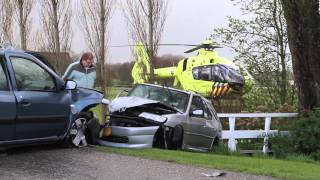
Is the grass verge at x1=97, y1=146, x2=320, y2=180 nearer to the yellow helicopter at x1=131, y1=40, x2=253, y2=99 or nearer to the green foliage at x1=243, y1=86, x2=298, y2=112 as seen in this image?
the green foliage at x1=243, y1=86, x2=298, y2=112

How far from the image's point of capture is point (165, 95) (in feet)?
44.3

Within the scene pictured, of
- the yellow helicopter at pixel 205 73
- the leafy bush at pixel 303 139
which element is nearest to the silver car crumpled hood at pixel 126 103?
the leafy bush at pixel 303 139

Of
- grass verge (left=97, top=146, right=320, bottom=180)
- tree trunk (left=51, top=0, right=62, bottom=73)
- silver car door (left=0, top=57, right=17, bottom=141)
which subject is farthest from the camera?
tree trunk (left=51, top=0, right=62, bottom=73)

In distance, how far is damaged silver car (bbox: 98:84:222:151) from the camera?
1147cm

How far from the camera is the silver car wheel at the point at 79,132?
414 inches

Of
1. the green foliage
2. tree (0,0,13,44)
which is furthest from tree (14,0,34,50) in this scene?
the green foliage

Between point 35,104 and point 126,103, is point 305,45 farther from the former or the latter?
point 35,104

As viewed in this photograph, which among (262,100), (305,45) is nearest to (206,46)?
(262,100)

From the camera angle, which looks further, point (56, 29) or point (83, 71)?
point (56, 29)

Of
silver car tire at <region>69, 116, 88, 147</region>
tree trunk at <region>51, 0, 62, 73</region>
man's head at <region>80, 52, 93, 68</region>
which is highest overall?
tree trunk at <region>51, 0, 62, 73</region>

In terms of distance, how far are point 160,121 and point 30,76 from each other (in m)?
3.18

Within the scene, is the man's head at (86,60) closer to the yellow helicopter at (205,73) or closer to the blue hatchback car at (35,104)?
the blue hatchback car at (35,104)

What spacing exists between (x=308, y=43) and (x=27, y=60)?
9.89 m

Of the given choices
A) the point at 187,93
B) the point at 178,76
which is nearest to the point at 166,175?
the point at 187,93
